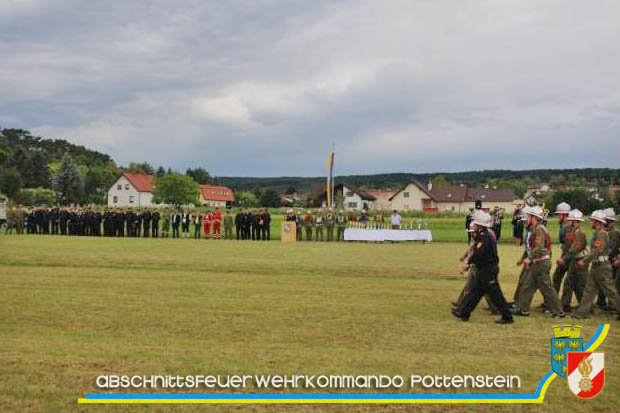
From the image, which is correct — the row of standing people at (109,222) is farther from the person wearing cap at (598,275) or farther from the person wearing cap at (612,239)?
the person wearing cap at (598,275)

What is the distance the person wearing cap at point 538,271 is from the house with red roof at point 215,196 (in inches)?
5006

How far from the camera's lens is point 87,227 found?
3641 centimetres

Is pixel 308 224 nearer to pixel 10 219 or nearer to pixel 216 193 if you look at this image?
pixel 10 219

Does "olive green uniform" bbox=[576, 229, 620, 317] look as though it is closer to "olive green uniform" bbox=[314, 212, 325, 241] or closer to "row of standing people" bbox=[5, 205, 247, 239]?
"olive green uniform" bbox=[314, 212, 325, 241]

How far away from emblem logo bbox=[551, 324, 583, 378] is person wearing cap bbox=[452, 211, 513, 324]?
2219 mm

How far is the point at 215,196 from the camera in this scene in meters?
142

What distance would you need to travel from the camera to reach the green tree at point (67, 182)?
4082 inches

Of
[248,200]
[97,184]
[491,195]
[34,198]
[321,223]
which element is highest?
[97,184]

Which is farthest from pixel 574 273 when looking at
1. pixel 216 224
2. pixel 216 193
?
pixel 216 193

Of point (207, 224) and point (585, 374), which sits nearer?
point (585, 374)

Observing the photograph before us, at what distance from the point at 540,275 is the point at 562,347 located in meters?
3.92

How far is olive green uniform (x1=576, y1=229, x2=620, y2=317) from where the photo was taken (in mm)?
11359

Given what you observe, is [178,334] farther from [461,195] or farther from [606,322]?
[461,195]

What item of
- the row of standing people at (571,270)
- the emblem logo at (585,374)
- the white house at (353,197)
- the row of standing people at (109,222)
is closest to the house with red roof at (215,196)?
the white house at (353,197)
